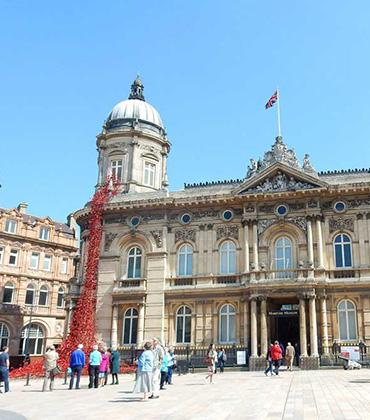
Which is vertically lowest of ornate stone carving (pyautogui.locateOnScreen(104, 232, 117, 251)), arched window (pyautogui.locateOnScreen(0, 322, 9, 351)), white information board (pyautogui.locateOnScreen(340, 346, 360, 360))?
white information board (pyautogui.locateOnScreen(340, 346, 360, 360))

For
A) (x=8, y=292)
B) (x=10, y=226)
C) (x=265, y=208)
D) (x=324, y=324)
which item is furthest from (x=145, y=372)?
(x=10, y=226)

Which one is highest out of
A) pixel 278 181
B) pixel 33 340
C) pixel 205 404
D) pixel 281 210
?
pixel 278 181

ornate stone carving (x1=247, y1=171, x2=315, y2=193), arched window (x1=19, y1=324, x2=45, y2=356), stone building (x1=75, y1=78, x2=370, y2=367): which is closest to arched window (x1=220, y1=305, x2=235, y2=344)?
stone building (x1=75, y1=78, x2=370, y2=367)

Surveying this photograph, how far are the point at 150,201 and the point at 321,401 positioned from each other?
995 inches

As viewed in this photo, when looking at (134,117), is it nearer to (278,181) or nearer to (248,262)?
(278,181)

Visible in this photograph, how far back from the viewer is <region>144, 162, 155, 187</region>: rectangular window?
43188 mm

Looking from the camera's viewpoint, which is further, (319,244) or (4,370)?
(319,244)

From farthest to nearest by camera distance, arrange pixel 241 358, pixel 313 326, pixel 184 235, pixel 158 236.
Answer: pixel 158 236 < pixel 184 235 < pixel 241 358 < pixel 313 326

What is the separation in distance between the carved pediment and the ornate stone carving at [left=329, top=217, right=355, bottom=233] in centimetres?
272

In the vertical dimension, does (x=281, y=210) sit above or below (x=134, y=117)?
below

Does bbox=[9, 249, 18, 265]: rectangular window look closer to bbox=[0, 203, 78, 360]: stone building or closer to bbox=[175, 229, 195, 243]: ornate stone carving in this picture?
bbox=[0, 203, 78, 360]: stone building

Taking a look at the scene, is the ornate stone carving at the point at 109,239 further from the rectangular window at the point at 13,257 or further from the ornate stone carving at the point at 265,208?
the rectangular window at the point at 13,257

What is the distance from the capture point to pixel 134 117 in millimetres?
44500

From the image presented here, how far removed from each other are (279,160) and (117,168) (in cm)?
1439
